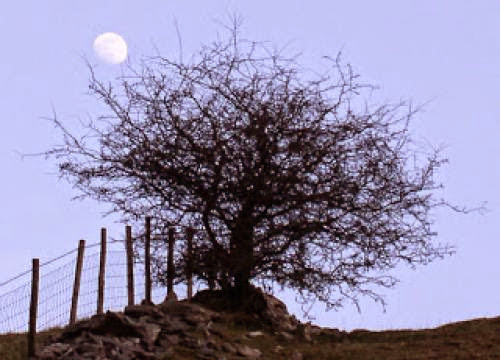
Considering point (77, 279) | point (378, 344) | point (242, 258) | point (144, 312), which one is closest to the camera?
point (144, 312)

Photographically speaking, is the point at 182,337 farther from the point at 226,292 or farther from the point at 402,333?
the point at 402,333

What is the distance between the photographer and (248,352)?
56.2 feet

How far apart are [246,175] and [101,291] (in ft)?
15.2

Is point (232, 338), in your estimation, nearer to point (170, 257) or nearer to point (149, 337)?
point (149, 337)

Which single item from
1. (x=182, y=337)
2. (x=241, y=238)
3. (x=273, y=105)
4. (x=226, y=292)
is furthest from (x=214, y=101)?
(x=182, y=337)

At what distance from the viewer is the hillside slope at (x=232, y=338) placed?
16.3 metres

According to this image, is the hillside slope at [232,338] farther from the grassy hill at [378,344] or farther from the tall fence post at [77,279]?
the tall fence post at [77,279]

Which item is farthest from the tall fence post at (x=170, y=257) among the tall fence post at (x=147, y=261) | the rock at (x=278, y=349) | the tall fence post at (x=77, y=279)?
the rock at (x=278, y=349)

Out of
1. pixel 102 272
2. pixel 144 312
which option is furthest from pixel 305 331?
pixel 102 272

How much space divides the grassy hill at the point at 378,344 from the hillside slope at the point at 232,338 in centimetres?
2

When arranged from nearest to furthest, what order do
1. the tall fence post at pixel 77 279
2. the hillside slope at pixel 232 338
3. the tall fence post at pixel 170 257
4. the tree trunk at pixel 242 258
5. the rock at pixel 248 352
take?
the hillside slope at pixel 232 338
the rock at pixel 248 352
the tree trunk at pixel 242 258
the tall fence post at pixel 77 279
the tall fence post at pixel 170 257

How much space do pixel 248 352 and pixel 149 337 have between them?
2014 millimetres

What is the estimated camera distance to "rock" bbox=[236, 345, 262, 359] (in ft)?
55.7

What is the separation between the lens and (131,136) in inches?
821
